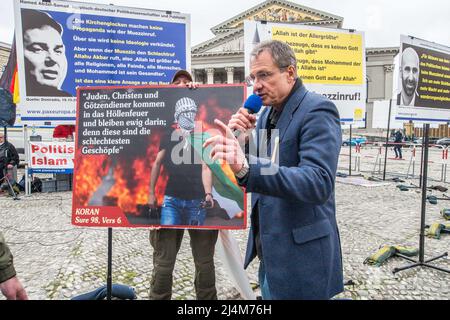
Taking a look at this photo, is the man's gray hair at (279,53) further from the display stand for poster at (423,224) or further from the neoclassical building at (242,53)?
the neoclassical building at (242,53)

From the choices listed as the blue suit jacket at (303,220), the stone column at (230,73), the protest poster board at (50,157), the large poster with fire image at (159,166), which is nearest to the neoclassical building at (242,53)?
the stone column at (230,73)

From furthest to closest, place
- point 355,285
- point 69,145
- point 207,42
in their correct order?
1. point 207,42
2. point 69,145
3. point 355,285

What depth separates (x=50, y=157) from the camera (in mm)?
9039

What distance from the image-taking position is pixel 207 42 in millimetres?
60906

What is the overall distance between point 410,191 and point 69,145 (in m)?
9.58

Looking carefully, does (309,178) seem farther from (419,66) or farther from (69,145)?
(69,145)

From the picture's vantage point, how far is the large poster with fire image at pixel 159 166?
7.95ft

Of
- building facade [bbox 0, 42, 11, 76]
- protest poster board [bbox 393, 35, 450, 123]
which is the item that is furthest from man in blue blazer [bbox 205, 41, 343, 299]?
building facade [bbox 0, 42, 11, 76]

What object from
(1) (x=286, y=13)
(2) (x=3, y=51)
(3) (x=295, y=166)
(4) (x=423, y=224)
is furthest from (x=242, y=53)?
(3) (x=295, y=166)

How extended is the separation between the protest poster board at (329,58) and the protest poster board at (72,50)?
2146mm

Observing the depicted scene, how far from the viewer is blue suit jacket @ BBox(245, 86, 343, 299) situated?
4.81ft

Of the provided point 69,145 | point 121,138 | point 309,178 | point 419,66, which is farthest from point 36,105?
point 69,145

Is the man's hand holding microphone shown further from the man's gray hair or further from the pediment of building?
the pediment of building

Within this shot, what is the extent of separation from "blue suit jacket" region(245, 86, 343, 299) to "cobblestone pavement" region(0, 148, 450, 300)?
1.97m
